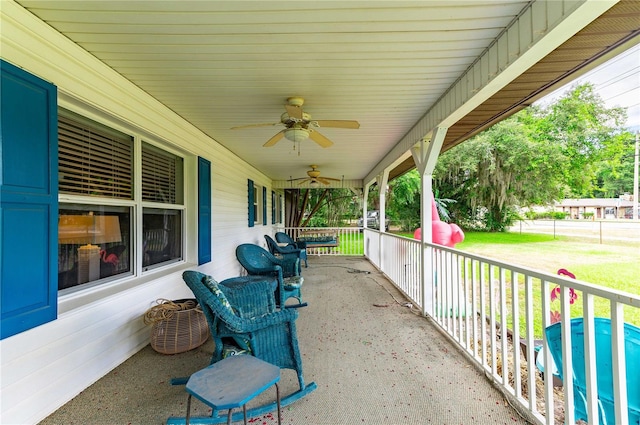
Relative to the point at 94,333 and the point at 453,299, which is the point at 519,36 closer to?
the point at 453,299

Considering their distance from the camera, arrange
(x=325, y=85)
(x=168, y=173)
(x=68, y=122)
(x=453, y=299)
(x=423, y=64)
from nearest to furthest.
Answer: (x=68, y=122), (x=423, y=64), (x=325, y=85), (x=453, y=299), (x=168, y=173)

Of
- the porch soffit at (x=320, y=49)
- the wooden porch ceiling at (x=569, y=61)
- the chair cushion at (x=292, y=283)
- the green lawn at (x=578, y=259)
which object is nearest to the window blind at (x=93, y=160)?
the porch soffit at (x=320, y=49)

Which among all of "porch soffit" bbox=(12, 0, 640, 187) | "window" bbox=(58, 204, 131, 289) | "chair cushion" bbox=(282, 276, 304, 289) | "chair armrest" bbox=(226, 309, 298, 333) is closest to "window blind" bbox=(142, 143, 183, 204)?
"window" bbox=(58, 204, 131, 289)

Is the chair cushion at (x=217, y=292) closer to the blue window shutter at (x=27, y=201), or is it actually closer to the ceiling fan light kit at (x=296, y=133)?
the blue window shutter at (x=27, y=201)

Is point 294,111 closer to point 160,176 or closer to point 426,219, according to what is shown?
point 160,176

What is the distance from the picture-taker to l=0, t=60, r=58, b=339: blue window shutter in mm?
1499

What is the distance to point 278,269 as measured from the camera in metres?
3.52

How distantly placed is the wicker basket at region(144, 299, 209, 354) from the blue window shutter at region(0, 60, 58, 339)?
0.88 meters

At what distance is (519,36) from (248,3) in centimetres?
163

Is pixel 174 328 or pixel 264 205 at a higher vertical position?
pixel 264 205

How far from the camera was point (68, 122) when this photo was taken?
2064mm

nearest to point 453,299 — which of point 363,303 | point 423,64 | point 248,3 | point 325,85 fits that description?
point 363,303

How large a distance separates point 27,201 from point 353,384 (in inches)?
94.5

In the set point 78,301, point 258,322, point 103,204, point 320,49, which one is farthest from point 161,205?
point 320,49
